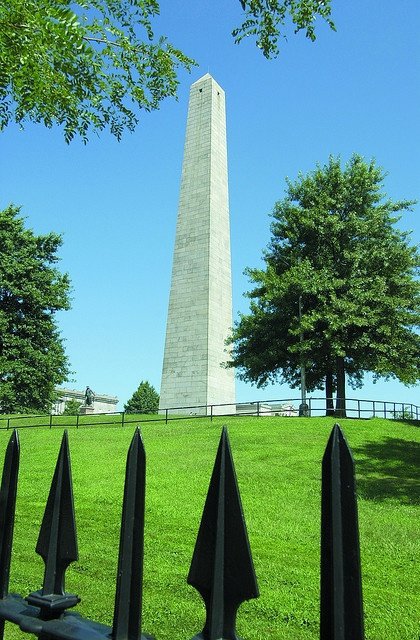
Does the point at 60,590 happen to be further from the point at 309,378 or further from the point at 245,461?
the point at 309,378

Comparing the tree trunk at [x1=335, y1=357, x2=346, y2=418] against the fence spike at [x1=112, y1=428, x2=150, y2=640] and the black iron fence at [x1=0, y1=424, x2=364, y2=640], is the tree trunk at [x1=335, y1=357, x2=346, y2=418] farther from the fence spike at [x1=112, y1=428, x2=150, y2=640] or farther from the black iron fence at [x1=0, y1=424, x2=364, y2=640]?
the fence spike at [x1=112, y1=428, x2=150, y2=640]

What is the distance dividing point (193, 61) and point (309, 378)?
77.0ft

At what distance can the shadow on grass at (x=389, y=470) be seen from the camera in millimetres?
12664

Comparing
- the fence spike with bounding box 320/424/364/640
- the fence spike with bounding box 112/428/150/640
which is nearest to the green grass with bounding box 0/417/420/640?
the fence spike with bounding box 112/428/150/640

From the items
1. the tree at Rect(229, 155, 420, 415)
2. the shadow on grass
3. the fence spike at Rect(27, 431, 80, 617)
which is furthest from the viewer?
the tree at Rect(229, 155, 420, 415)

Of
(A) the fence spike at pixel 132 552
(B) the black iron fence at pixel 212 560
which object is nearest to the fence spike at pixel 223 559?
(B) the black iron fence at pixel 212 560

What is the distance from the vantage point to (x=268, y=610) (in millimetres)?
5535

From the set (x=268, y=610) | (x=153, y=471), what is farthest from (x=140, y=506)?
(x=153, y=471)

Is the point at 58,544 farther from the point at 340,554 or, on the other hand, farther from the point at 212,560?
the point at 340,554

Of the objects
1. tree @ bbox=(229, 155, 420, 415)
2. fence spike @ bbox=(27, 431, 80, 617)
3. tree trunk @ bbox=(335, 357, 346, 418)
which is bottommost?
fence spike @ bbox=(27, 431, 80, 617)

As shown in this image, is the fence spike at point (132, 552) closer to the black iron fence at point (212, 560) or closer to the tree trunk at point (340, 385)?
the black iron fence at point (212, 560)

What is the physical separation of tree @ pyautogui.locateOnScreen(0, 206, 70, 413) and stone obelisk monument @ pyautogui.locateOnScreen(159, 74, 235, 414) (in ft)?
25.1

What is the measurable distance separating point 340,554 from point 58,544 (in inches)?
38.1

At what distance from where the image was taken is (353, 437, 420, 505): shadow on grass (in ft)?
41.5
